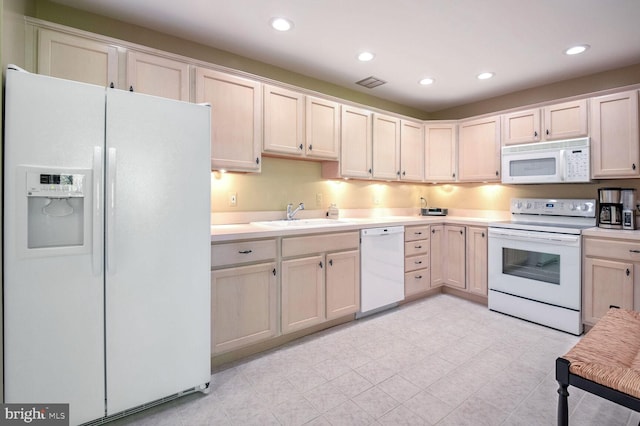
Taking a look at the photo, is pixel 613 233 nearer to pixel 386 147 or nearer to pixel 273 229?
pixel 386 147

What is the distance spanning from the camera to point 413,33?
2549 millimetres

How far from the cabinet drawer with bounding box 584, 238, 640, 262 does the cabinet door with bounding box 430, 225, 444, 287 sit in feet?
Result: 4.58

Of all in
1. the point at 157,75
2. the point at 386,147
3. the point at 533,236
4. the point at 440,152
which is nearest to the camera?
the point at 157,75

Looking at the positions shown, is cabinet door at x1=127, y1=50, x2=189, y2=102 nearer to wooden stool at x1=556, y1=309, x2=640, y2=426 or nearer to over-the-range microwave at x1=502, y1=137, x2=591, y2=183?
wooden stool at x1=556, y1=309, x2=640, y2=426

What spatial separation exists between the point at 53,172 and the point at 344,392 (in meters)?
2.00


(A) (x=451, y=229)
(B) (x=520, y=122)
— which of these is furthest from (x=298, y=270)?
(B) (x=520, y=122)

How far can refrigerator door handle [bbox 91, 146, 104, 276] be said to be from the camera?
1568mm

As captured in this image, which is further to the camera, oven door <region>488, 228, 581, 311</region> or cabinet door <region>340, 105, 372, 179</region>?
cabinet door <region>340, 105, 372, 179</region>

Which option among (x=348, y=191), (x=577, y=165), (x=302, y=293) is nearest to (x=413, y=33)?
(x=348, y=191)

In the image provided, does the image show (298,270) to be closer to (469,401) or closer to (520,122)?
(469,401)

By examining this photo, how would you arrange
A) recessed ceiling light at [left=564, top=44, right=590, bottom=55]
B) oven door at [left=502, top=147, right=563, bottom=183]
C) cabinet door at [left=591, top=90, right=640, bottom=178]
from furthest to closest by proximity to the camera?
1. oven door at [left=502, top=147, right=563, bottom=183]
2. cabinet door at [left=591, top=90, right=640, bottom=178]
3. recessed ceiling light at [left=564, top=44, right=590, bottom=55]

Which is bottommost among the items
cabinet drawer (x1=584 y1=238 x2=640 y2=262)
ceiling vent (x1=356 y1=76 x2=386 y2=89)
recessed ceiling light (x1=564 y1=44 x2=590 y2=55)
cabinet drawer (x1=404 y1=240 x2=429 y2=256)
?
cabinet drawer (x1=404 y1=240 x2=429 y2=256)

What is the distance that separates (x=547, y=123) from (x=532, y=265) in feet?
4.94

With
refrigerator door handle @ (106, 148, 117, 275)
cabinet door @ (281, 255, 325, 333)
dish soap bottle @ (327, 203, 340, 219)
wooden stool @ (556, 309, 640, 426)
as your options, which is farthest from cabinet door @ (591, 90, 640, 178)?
refrigerator door handle @ (106, 148, 117, 275)
